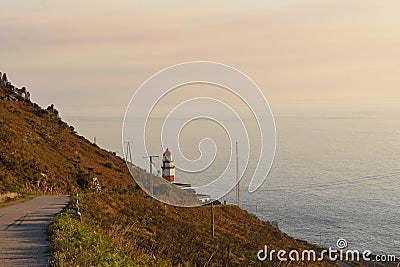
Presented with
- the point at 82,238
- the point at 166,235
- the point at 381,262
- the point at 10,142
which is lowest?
the point at 381,262

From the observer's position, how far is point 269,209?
5909 centimetres

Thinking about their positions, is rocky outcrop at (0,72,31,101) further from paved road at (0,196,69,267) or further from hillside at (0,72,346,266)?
paved road at (0,196,69,267)

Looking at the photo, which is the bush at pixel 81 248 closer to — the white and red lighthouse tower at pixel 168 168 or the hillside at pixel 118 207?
the hillside at pixel 118 207

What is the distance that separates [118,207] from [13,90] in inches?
2258

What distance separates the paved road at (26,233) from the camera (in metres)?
11.2

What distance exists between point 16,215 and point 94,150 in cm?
4781

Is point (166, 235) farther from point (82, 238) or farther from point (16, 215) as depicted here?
point (82, 238)

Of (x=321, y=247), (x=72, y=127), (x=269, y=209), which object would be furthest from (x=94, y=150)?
(x=321, y=247)

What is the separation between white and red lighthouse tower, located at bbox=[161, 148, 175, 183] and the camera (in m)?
31.1

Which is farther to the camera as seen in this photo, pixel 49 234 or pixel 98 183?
pixel 98 183

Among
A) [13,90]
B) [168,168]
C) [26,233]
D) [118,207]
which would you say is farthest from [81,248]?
[13,90]

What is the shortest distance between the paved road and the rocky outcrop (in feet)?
180

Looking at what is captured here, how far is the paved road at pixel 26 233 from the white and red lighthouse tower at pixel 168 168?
30.0 ft

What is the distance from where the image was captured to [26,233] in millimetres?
14508
